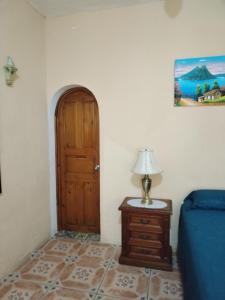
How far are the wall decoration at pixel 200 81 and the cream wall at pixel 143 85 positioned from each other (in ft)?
0.26

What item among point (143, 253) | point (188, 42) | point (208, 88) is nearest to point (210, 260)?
point (143, 253)

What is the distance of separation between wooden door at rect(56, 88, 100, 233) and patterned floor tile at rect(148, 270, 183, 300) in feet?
3.89

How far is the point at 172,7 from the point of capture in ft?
8.42

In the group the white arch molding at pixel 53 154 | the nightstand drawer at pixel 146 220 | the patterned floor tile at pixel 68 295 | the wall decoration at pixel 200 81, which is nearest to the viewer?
the patterned floor tile at pixel 68 295

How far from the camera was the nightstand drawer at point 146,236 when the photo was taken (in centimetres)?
239

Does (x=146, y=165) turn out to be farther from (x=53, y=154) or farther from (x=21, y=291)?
(x=21, y=291)

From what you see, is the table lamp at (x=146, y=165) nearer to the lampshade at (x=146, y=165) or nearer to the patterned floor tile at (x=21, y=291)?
the lampshade at (x=146, y=165)

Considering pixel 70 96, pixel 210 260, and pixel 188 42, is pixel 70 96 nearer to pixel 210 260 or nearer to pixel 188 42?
pixel 188 42

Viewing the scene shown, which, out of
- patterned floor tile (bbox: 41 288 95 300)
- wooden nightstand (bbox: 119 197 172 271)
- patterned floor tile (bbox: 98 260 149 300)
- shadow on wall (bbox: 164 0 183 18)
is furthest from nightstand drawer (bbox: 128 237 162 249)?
shadow on wall (bbox: 164 0 183 18)

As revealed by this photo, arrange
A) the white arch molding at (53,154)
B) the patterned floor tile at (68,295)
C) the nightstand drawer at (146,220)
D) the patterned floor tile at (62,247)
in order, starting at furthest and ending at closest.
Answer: the white arch molding at (53,154)
the patterned floor tile at (62,247)
the nightstand drawer at (146,220)
the patterned floor tile at (68,295)

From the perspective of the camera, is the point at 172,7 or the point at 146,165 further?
the point at 172,7

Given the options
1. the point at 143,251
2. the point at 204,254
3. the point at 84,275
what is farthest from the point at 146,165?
the point at 84,275

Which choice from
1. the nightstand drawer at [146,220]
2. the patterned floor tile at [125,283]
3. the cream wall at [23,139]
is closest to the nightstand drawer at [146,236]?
the nightstand drawer at [146,220]

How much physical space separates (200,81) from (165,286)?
86.4 inches
